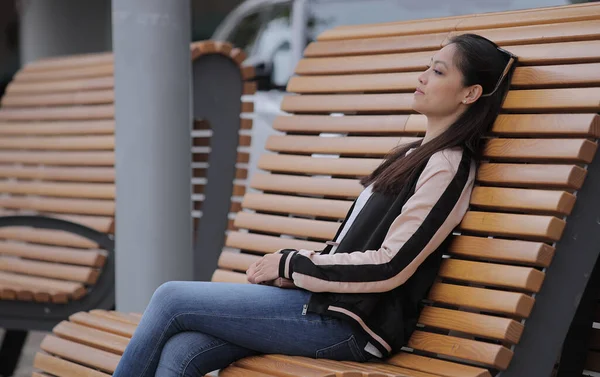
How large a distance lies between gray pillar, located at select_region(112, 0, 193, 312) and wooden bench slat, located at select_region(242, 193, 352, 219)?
0.37 m

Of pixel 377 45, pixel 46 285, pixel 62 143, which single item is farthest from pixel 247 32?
pixel 377 45

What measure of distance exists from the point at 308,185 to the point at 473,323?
46.1 inches

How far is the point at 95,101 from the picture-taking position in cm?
592

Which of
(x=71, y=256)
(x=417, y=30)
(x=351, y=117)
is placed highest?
(x=417, y=30)

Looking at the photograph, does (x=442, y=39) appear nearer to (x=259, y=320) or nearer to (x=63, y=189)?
(x=259, y=320)

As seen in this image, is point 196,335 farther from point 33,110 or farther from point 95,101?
point 33,110

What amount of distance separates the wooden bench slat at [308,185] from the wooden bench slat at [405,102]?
0.31m

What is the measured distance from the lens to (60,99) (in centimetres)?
616

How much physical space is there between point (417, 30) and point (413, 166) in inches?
44.4

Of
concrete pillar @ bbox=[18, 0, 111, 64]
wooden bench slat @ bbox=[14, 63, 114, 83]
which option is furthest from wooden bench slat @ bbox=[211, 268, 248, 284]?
concrete pillar @ bbox=[18, 0, 111, 64]

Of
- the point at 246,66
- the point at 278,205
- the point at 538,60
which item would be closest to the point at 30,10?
the point at 246,66

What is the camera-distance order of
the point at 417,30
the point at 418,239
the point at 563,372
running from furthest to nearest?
the point at 417,30, the point at 563,372, the point at 418,239

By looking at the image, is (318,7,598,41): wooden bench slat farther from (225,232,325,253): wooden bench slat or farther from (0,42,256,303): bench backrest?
(0,42,256,303): bench backrest

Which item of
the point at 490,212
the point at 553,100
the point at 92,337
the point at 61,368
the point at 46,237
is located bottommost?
the point at 61,368
